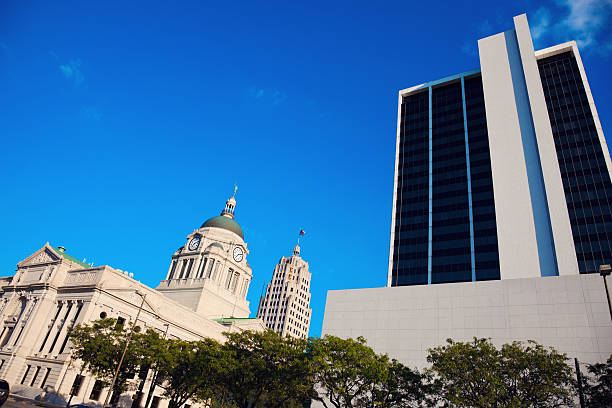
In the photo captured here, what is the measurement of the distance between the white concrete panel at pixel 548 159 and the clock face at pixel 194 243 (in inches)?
3428

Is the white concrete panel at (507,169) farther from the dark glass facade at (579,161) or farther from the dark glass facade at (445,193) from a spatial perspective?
the dark glass facade at (579,161)

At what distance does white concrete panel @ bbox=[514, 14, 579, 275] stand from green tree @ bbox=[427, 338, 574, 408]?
1914 inches

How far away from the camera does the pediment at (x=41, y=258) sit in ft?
265

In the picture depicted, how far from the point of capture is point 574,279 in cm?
5222

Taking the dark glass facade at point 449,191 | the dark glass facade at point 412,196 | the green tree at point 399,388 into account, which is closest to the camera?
the green tree at point 399,388

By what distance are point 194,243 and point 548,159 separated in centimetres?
9066

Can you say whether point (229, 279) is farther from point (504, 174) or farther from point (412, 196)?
point (504, 174)

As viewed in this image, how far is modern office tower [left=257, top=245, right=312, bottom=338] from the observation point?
6517 inches

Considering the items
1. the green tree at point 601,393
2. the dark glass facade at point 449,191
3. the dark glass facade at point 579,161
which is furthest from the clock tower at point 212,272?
the green tree at point 601,393

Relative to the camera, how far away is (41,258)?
273 ft

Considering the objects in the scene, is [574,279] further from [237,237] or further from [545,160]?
[237,237]

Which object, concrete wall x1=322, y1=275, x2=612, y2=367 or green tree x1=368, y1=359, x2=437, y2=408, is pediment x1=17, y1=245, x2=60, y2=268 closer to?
concrete wall x1=322, y1=275, x2=612, y2=367

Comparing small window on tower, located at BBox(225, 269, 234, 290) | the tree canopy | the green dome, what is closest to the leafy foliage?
the tree canopy

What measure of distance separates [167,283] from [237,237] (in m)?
23.1
